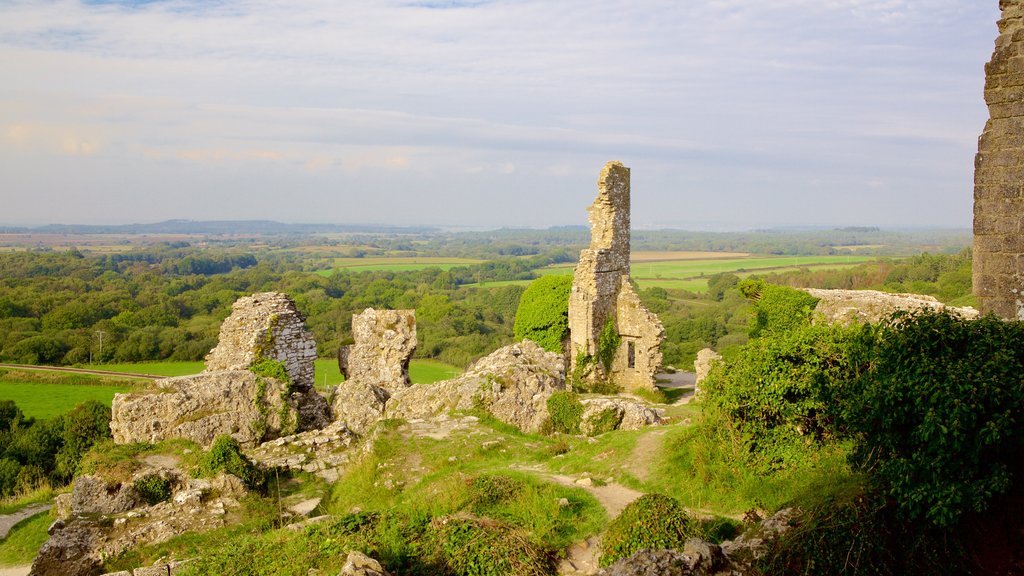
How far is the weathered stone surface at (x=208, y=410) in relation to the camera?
12862 millimetres

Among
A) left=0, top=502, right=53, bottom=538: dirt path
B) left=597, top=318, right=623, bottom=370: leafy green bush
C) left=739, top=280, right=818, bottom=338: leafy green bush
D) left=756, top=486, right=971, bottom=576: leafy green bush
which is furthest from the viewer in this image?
left=597, top=318, right=623, bottom=370: leafy green bush

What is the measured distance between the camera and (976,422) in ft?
19.4

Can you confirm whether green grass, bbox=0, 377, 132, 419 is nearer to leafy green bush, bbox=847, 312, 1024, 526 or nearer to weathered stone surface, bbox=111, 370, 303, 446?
weathered stone surface, bbox=111, 370, 303, 446

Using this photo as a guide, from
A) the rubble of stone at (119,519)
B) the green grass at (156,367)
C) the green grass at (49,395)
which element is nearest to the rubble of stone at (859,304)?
the rubble of stone at (119,519)

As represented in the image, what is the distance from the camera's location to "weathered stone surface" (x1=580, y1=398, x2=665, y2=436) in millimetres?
13719

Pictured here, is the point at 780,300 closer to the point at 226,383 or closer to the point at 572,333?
the point at 572,333

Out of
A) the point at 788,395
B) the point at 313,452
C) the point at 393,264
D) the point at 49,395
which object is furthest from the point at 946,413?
the point at 393,264

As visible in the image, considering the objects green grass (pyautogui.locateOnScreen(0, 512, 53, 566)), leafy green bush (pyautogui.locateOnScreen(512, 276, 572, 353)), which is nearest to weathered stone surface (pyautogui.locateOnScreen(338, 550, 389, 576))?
green grass (pyautogui.locateOnScreen(0, 512, 53, 566))

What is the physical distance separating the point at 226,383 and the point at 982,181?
13523 millimetres

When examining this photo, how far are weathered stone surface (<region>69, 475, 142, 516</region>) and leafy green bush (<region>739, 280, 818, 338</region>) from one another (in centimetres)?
1549

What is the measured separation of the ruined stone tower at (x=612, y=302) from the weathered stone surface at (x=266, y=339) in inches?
337

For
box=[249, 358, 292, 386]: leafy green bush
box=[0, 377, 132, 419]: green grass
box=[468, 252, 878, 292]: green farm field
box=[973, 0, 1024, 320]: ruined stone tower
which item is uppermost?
box=[973, 0, 1024, 320]: ruined stone tower

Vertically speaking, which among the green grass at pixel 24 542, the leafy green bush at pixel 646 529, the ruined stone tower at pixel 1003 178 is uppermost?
the ruined stone tower at pixel 1003 178

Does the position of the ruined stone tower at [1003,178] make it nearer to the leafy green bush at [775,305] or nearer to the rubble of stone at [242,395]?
→ the leafy green bush at [775,305]
